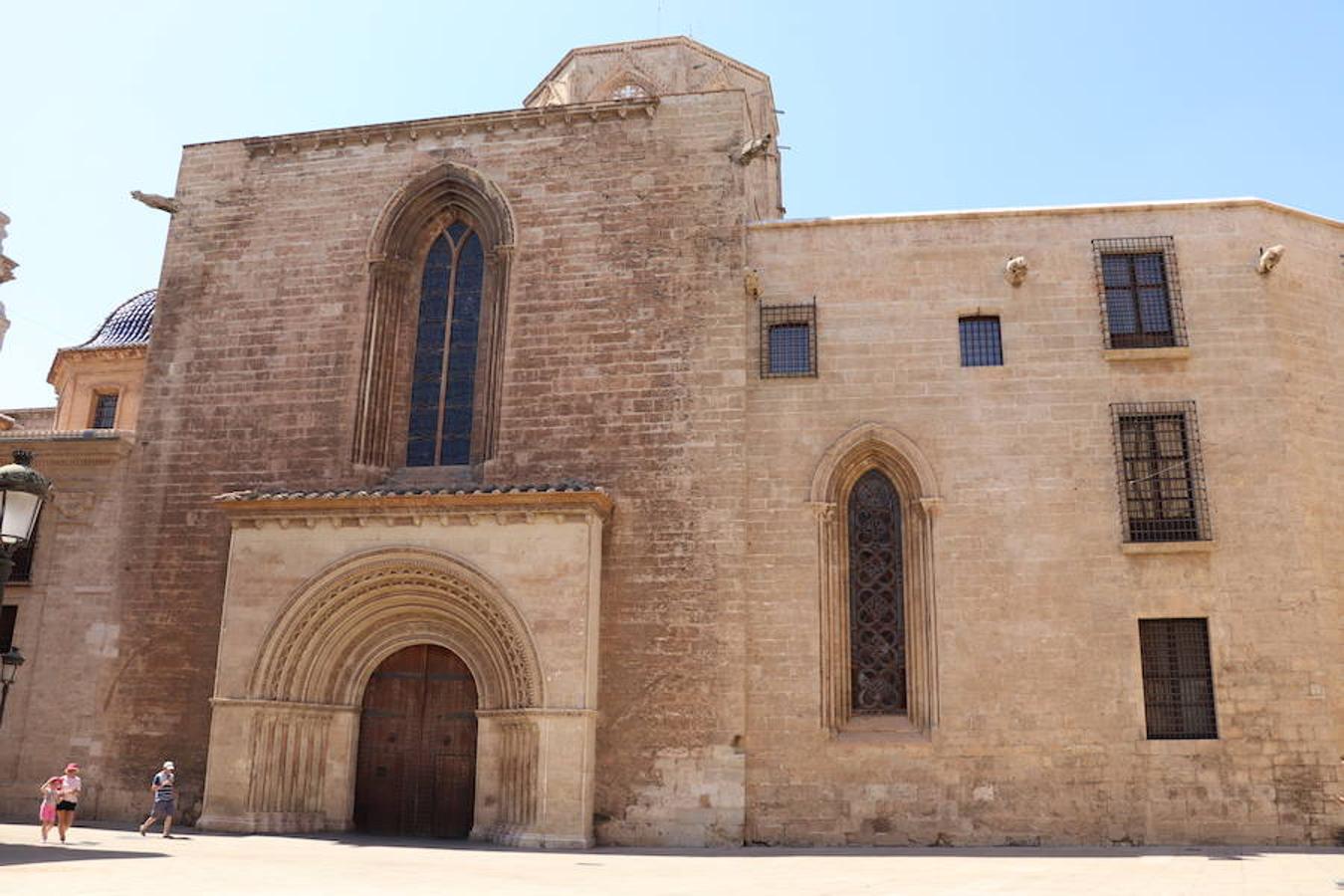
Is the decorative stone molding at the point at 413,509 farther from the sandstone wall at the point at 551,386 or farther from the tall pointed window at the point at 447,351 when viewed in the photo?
the tall pointed window at the point at 447,351

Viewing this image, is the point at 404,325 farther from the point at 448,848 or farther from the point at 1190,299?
the point at 1190,299

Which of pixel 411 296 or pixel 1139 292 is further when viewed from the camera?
pixel 411 296

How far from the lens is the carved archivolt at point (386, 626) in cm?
1552

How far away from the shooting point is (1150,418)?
638 inches

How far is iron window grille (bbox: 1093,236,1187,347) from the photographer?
54.4ft

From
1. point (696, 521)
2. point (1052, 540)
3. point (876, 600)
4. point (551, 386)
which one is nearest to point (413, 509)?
point (551, 386)

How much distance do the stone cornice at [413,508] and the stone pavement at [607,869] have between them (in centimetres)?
436

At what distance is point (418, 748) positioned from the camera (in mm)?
16391

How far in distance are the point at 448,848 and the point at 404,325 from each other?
8.53 meters

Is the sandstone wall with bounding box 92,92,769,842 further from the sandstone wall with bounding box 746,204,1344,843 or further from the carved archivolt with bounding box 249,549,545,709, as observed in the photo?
the carved archivolt with bounding box 249,549,545,709

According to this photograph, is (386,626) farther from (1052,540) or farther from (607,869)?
(1052,540)

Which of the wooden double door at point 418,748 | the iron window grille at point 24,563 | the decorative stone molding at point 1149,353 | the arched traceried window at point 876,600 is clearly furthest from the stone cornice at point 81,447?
the decorative stone molding at point 1149,353

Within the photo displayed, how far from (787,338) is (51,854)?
11705mm

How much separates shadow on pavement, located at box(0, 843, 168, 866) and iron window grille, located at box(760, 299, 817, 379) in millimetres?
10454
